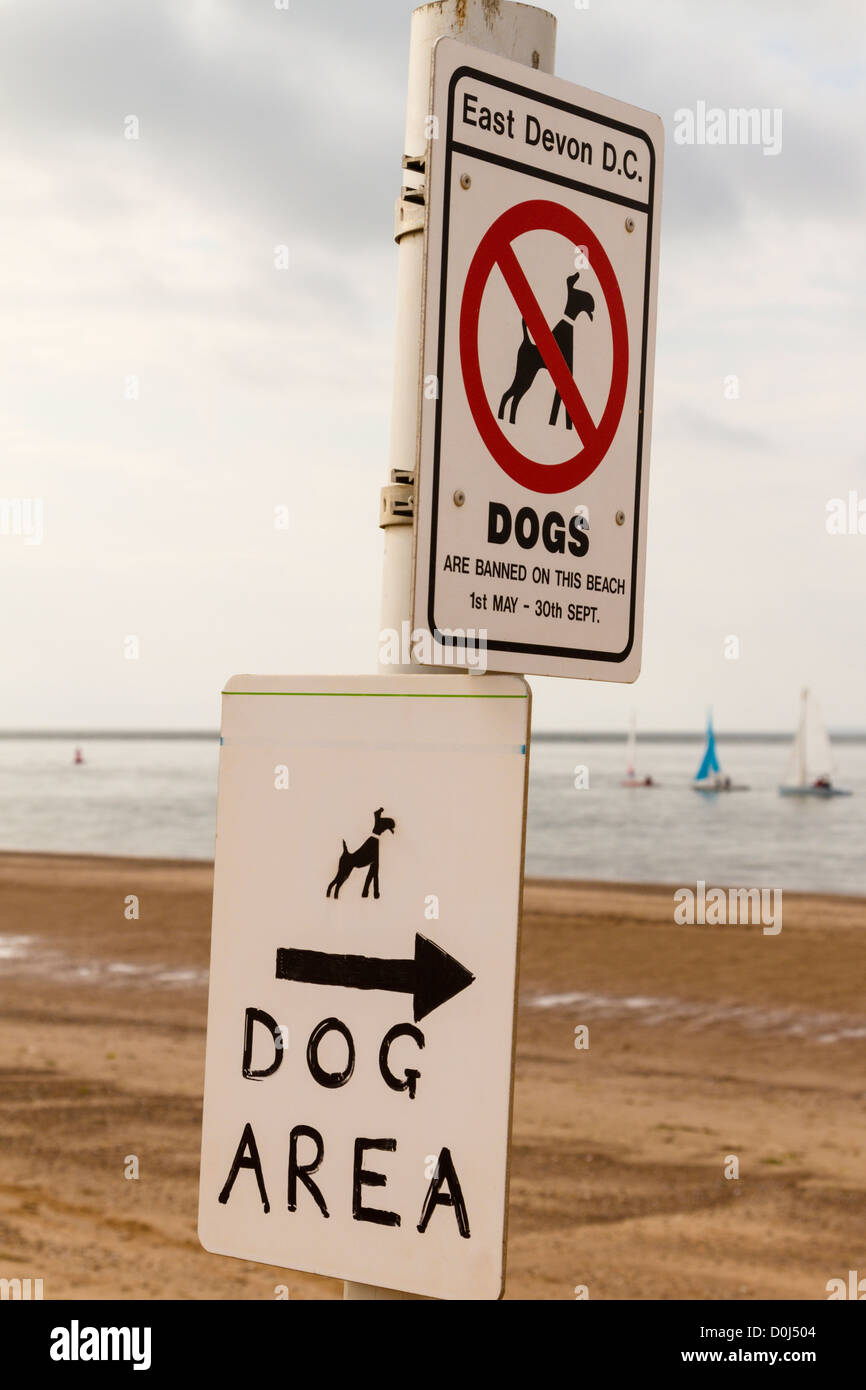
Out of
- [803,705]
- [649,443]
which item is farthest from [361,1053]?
[803,705]

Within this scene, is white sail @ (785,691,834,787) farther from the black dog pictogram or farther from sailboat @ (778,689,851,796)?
the black dog pictogram

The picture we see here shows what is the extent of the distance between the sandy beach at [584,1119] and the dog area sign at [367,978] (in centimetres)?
502

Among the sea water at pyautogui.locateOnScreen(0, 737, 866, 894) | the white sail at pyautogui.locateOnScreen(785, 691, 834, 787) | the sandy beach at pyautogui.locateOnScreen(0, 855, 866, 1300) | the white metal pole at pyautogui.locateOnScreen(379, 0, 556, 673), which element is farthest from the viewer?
the white sail at pyautogui.locateOnScreen(785, 691, 834, 787)

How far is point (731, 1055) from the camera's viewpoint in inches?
511

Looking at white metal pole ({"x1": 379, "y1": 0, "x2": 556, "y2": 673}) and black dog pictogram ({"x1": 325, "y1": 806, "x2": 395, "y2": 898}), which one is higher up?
white metal pole ({"x1": 379, "y1": 0, "x2": 556, "y2": 673})

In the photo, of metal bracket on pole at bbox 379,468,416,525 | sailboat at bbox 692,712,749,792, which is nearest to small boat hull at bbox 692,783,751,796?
sailboat at bbox 692,712,749,792

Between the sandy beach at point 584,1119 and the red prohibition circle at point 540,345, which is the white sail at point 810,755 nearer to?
the sandy beach at point 584,1119

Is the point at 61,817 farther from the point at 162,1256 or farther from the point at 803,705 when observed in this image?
the point at 162,1256

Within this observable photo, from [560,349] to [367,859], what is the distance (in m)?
0.87

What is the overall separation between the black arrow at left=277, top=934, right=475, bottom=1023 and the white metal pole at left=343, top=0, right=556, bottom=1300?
46cm

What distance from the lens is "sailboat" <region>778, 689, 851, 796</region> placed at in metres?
67.7

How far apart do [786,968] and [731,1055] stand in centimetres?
521

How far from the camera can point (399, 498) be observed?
2137mm

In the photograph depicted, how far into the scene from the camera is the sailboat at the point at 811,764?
6769 cm
